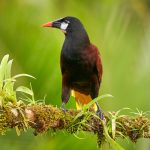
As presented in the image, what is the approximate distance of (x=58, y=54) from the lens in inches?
142

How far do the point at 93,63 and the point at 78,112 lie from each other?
0.55 m

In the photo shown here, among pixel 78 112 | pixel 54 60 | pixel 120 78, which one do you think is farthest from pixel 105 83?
pixel 78 112

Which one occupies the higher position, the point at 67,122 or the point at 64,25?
the point at 64,25

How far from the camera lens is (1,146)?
3723mm

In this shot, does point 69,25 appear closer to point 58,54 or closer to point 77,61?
point 77,61

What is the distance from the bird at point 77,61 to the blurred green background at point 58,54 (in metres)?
0.14

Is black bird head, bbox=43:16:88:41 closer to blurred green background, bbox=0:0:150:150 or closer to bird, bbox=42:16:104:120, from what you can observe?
bird, bbox=42:16:104:120

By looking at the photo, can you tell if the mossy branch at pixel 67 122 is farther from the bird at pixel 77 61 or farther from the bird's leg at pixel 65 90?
the bird's leg at pixel 65 90

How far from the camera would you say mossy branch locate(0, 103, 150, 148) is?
2494 millimetres

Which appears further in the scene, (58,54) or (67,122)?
(58,54)

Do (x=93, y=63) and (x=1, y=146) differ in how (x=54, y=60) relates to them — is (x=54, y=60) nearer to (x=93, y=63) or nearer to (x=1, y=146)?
(x=93, y=63)

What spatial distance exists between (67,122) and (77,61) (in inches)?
22.3

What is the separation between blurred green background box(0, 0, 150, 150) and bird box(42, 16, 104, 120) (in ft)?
0.48

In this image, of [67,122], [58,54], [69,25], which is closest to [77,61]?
[69,25]
